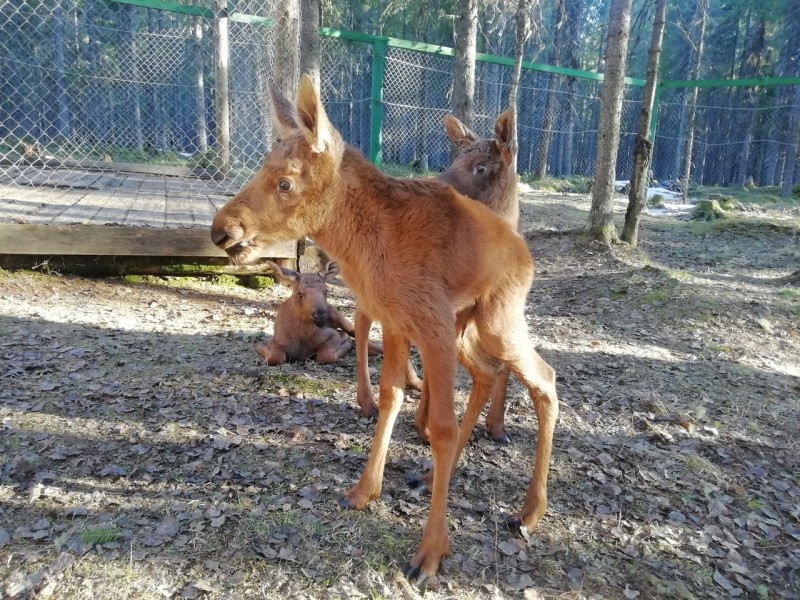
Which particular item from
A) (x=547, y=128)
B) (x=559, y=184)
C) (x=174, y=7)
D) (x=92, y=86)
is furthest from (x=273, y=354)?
(x=92, y=86)

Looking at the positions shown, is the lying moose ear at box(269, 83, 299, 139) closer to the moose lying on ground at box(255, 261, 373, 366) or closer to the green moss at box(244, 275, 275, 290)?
the moose lying on ground at box(255, 261, 373, 366)

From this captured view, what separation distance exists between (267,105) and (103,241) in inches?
122

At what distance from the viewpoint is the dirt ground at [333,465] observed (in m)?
2.98

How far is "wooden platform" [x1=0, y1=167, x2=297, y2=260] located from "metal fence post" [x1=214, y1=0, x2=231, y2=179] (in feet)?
2.92

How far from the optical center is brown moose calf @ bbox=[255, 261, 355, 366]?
551cm

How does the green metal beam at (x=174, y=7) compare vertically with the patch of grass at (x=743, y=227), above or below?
above

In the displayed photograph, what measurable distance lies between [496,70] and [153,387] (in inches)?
629

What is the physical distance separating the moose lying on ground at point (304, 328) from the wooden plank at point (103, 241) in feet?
3.62

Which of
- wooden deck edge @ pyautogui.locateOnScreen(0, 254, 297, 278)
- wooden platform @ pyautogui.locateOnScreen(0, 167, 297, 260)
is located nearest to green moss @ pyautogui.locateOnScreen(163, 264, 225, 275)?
wooden deck edge @ pyautogui.locateOnScreen(0, 254, 297, 278)

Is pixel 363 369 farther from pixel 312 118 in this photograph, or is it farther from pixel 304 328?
pixel 312 118

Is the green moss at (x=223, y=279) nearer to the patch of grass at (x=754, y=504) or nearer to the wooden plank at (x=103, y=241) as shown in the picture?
the wooden plank at (x=103, y=241)

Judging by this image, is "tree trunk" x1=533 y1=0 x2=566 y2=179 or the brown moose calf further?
"tree trunk" x1=533 y1=0 x2=566 y2=179

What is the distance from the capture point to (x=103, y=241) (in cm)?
695

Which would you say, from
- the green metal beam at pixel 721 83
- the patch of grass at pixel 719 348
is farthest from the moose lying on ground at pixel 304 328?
the green metal beam at pixel 721 83
